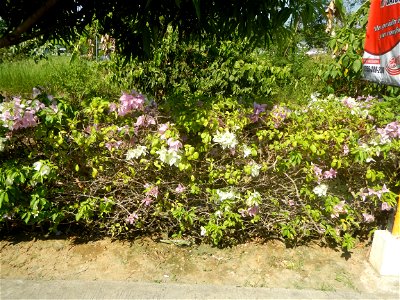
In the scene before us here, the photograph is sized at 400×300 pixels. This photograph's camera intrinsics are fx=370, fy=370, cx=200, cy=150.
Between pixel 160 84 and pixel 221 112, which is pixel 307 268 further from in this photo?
pixel 160 84

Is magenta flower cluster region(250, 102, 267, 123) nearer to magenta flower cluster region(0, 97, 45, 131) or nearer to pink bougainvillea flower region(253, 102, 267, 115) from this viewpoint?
pink bougainvillea flower region(253, 102, 267, 115)

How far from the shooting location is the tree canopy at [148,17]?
2.02 metres

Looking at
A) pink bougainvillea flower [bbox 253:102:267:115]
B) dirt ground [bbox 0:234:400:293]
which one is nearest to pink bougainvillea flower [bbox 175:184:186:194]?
dirt ground [bbox 0:234:400:293]

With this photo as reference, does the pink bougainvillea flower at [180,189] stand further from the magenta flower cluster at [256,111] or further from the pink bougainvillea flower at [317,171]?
the pink bougainvillea flower at [317,171]

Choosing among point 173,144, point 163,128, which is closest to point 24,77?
point 163,128

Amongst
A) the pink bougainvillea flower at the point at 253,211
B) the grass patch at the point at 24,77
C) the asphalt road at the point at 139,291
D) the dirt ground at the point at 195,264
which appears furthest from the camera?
the grass patch at the point at 24,77

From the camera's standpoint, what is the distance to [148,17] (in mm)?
2217

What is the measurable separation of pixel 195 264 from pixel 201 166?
2.57 ft

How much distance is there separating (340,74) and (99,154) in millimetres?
2587

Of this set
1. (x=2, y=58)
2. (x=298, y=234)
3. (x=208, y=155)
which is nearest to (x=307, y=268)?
(x=298, y=234)

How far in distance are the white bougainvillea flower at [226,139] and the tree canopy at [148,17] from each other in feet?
2.27

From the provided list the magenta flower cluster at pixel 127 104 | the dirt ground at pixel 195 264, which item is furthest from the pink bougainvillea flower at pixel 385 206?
the magenta flower cluster at pixel 127 104

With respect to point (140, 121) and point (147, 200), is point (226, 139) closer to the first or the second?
point (140, 121)

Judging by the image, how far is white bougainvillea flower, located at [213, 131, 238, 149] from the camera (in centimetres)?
269
